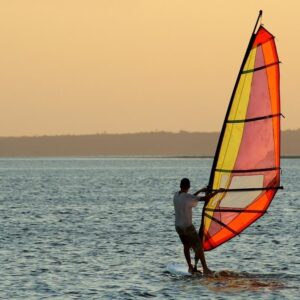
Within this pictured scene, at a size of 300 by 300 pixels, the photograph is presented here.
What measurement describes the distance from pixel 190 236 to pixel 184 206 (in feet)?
2.93

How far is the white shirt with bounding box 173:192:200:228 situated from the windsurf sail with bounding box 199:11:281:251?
3.56 feet

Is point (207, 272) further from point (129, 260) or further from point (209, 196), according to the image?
point (129, 260)

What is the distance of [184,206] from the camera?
2505 cm

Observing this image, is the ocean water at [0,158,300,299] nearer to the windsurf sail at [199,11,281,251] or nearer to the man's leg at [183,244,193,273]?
the man's leg at [183,244,193,273]

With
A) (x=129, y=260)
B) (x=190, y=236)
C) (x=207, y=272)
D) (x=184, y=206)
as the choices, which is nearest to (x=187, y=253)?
(x=190, y=236)

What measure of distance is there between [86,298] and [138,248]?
13013 millimetres

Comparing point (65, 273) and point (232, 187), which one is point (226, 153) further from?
point (65, 273)

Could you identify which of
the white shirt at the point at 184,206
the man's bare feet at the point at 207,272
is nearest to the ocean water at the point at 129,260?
the man's bare feet at the point at 207,272

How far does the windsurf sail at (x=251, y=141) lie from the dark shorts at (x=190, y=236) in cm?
124

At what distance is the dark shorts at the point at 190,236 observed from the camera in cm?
2541

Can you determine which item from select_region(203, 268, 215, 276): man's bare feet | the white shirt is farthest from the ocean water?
the white shirt

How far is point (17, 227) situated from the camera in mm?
49969

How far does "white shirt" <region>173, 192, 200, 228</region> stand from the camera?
2492 centimetres

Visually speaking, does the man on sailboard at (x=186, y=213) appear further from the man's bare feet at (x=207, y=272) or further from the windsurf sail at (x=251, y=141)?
the windsurf sail at (x=251, y=141)
